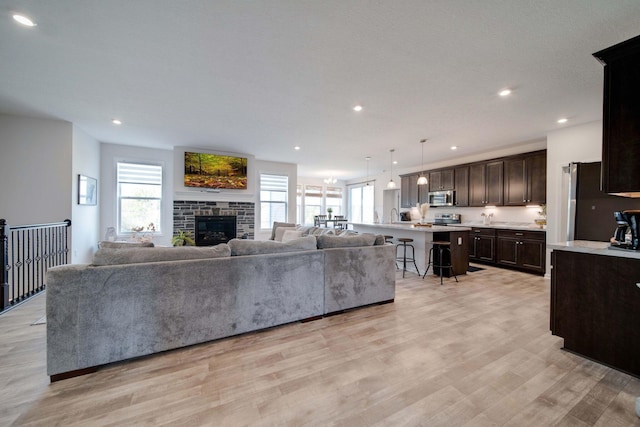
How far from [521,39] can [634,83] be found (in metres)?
0.87

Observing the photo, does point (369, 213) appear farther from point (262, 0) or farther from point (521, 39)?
point (262, 0)

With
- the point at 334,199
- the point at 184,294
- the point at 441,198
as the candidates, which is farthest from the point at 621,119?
the point at 334,199

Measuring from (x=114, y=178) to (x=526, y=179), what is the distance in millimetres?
9486

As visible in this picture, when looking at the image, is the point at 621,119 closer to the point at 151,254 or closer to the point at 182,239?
the point at 151,254

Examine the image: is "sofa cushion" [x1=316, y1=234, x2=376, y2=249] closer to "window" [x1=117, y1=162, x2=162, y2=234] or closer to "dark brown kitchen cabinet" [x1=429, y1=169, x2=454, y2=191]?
"dark brown kitchen cabinet" [x1=429, y1=169, x2=454, y2=191]

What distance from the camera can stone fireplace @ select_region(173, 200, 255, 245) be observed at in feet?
21.6

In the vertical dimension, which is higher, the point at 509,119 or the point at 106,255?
the point at 509,119

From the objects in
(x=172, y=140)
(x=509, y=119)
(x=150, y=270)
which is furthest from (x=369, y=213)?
(x=150, y=270)

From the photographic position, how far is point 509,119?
13.4 ft

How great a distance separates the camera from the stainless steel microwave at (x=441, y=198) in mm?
6785

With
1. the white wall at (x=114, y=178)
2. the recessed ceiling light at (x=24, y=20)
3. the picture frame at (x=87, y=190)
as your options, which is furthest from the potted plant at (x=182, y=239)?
the recessed ceiling light at (x=24, y=20)

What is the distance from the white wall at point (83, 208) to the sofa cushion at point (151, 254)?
150 inches

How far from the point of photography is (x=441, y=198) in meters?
7.02

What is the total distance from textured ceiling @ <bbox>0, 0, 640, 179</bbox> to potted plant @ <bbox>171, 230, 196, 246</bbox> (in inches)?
102
